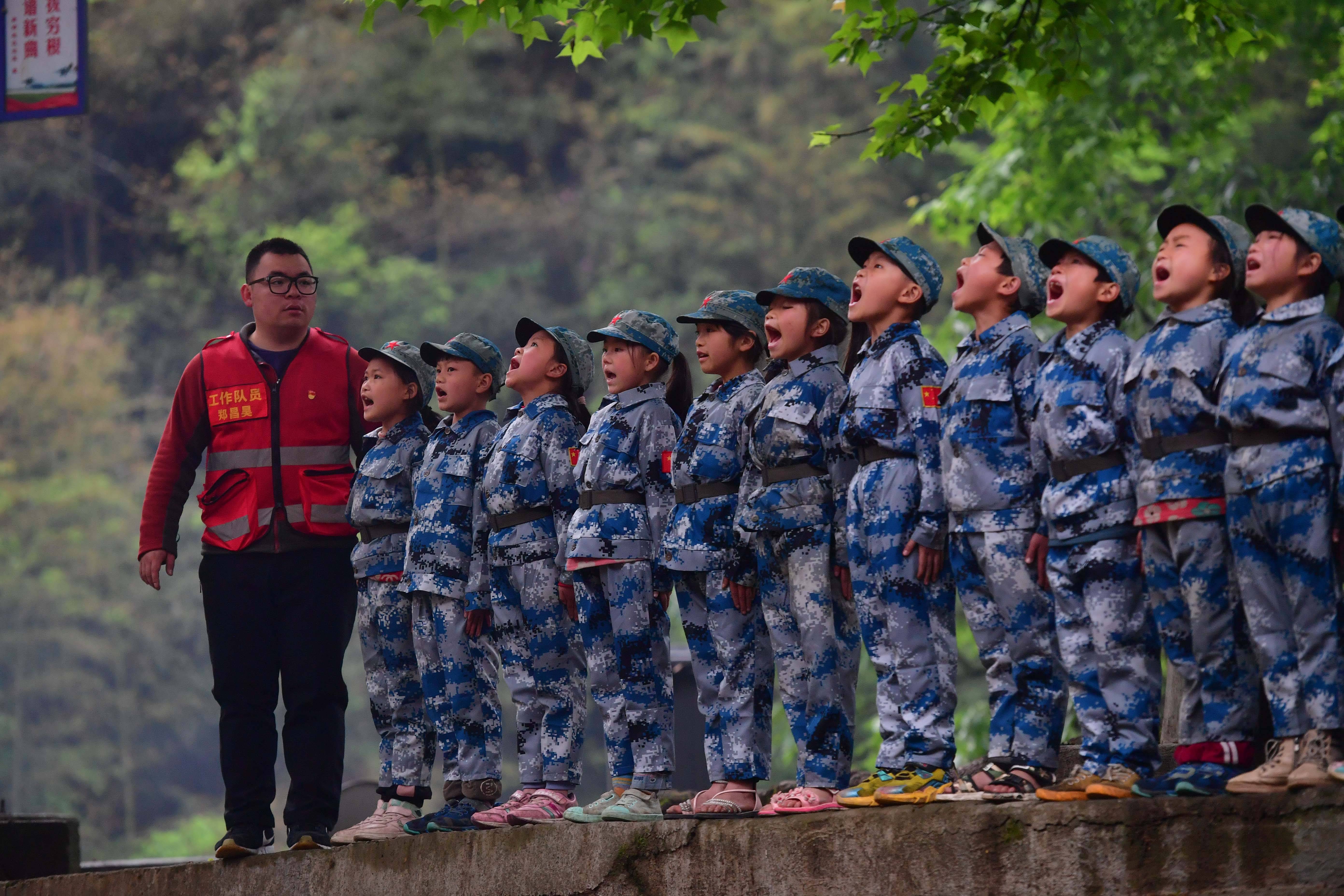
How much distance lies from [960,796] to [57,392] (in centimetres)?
3131

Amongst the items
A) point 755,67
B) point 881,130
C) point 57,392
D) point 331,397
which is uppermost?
point 755,67

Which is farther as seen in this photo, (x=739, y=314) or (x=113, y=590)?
(x=113, y=590)

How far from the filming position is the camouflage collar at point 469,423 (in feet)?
22.1

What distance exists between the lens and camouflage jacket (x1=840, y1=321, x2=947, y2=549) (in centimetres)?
533

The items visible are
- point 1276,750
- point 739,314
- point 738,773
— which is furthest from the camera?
point 739,314

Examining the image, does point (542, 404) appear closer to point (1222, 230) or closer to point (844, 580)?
point (844, 580)

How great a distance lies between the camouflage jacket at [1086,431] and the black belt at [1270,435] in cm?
37

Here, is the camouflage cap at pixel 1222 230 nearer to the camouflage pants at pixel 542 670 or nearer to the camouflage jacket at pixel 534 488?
the camouflage jacket at pixel 534 488

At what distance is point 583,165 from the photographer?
126 ft

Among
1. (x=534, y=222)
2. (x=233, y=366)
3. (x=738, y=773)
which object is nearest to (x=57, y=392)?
(x=534, y=222)

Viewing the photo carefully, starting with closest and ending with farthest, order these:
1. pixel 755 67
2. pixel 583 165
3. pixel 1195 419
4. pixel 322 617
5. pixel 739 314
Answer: pixel 1195 419 → pixel 739 314 → pixel 322 617 → pixel 755 67 → pixel 583 165

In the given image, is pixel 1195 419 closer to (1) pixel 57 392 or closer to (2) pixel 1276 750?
(2) pixel 1276 750

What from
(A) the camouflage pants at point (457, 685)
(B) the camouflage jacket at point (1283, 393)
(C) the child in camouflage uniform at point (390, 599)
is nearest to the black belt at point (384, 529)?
(C) the child in camouflage uniform at point (390, 599)

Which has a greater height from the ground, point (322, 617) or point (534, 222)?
point (534, 222)
